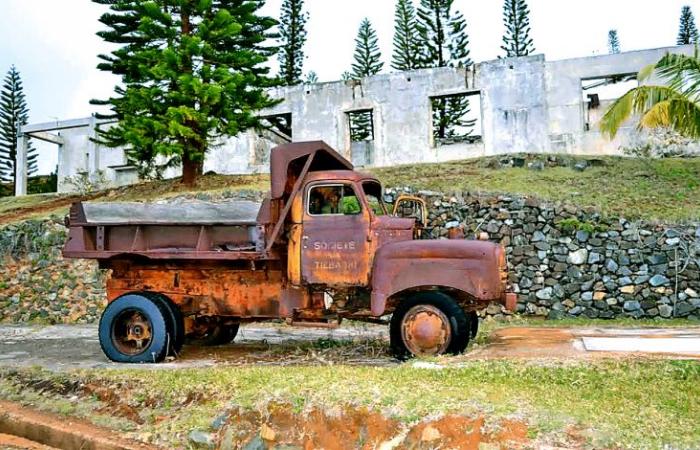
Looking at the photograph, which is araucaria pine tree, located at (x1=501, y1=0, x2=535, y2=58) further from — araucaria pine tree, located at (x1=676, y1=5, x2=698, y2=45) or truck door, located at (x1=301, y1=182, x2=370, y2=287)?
truck door, located at (x1=301, y1=182, x2=370, y2=287)

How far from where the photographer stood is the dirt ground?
7414 mm

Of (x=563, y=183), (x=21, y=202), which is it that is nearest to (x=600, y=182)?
(x=563, y=183)

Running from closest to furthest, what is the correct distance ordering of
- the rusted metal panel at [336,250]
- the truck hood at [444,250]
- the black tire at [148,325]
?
the truck hood at [444,250]
the rusted metal panel at [336,250]
the black tire at [148,325]

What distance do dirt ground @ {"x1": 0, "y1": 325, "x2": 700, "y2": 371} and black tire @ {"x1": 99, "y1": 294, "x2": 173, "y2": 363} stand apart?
192 millimetres

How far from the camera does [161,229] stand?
8.09 meters

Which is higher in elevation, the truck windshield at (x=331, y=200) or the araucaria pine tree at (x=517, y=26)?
the araucaria pine tree at (x=517, y=26)

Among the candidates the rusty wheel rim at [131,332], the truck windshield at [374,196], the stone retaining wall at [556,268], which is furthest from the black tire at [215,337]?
the stone retaining wall at [556,268]

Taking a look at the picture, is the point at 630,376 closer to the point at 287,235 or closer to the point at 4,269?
the point at 287,235

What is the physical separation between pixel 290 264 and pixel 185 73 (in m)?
11.1

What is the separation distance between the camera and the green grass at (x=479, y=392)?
168 inches

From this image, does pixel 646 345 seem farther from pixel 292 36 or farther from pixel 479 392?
Answer: pixel 292 36

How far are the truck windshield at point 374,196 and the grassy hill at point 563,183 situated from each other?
6.02 m

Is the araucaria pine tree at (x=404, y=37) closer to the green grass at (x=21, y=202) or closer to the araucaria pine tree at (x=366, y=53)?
the araucaria pine tree at (x=366, y=53)

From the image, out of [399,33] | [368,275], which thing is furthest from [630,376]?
[399,33]
